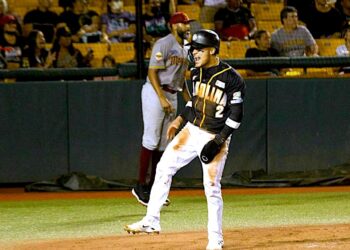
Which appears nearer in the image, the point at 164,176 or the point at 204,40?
the point at 204,40

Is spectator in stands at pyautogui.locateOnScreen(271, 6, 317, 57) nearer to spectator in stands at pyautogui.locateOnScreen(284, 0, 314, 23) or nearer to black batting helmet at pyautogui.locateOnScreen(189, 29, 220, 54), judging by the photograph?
spectator in stands at pyautogui.locateOnScreen(284, 0, 314, 23)

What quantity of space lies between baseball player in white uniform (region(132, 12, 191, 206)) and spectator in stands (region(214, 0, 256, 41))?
256cm

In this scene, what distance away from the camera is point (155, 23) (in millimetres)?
10711

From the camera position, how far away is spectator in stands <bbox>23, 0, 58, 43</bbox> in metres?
10.9

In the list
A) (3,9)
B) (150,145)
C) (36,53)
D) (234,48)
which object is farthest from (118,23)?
(150,145)

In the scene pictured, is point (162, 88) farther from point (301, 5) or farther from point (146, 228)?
point (301, 5)

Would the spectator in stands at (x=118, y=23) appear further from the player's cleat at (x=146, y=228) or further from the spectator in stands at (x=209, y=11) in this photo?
the player's cleat at (x=146, y=228)

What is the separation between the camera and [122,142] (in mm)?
10469

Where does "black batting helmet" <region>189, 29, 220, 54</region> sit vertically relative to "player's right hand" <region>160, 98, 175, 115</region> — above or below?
above

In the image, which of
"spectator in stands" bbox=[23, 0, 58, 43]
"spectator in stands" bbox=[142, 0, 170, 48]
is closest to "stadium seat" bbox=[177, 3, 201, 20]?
"spectator in stands" bbox=[142, 0, 170, 48]

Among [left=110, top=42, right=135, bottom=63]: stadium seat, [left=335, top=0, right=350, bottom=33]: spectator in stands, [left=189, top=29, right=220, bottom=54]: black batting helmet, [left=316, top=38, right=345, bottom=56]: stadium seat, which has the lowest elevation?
[left=110, top=42, right=135, bottom=63]: stadium seat

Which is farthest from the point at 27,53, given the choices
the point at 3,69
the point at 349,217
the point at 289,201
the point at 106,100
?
the point at 349,217

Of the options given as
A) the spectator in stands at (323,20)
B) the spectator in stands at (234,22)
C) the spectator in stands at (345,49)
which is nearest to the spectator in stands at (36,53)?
the spectator in stands at (234,22)

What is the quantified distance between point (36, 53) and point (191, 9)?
2.30m
